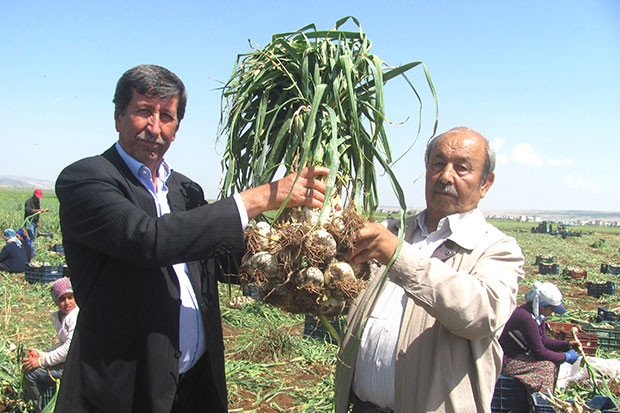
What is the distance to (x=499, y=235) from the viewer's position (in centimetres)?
204

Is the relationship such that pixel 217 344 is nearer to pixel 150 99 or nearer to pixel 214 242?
pixel 214 242

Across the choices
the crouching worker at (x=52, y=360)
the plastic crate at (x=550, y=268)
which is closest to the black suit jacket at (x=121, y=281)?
the crouching worker at (x=52, y=360)

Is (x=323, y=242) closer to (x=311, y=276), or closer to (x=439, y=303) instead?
(x=311, y=276)

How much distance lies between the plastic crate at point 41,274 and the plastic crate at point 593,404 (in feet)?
26.5

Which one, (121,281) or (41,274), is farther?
(41,274)

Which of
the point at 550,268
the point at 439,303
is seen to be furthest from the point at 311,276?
the point at 550,268

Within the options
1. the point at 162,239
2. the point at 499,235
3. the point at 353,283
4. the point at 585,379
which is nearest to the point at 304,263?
the point at 353,283

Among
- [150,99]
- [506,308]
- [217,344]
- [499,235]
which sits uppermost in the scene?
[150,99]

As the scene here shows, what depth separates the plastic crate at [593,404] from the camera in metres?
3.78

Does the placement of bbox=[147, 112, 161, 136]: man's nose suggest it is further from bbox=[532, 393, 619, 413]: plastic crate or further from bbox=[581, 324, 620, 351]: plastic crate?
bbox=[581, 324, 620, 351]: plastic crate

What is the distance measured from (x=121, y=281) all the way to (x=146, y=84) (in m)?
0.76

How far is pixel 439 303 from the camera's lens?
173cm

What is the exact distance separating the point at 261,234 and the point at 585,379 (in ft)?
15.7

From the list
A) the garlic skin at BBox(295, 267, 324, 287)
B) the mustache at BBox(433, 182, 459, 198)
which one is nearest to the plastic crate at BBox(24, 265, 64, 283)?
the garlic skin at BBox(295, 267, 324, 287)
